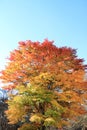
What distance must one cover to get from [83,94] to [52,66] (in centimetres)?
419

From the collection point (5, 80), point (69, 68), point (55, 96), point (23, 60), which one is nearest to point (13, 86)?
point (5, 80)

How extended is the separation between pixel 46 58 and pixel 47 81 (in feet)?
7.34

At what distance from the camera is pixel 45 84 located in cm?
2364

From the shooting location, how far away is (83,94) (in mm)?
24031

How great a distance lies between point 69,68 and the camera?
80.0 feet

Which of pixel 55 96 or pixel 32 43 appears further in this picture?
pixel 32 43

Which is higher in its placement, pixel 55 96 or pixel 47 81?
pixel 47 81

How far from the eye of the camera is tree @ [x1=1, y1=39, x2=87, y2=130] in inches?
906

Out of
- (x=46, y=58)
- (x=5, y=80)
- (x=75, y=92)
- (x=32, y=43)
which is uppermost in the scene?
(x=32, y=43)

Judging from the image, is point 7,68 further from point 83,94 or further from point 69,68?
point 83,94

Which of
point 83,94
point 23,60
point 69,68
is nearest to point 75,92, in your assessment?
point 83,94

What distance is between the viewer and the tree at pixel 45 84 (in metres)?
23.0

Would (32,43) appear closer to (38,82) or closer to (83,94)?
(38,82)

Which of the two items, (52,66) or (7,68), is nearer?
(52,66)
